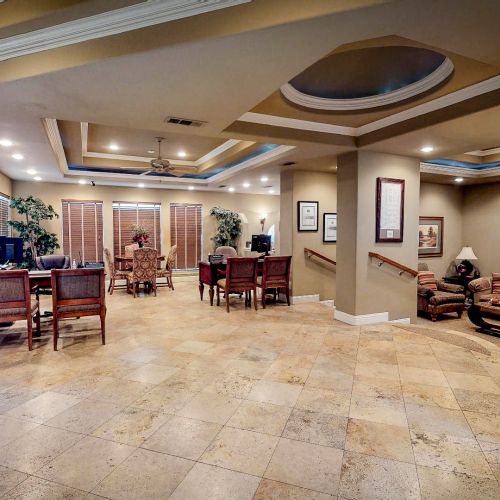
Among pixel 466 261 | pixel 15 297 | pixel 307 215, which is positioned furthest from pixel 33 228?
pixel 466 261

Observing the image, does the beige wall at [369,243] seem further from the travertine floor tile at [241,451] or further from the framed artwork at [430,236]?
the travertine floor tile at [241,451]

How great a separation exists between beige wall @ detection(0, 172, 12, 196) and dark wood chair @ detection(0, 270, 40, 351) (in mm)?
4345

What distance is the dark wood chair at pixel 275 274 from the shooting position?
19.4 ft

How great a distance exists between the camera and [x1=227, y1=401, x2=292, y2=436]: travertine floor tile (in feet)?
7.81

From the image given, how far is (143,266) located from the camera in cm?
699

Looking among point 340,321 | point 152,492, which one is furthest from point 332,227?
point 152,492

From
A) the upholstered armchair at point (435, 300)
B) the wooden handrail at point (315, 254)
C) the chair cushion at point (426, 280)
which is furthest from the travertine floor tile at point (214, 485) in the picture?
the chair cushion at point (426, 280)

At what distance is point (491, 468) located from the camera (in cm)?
198

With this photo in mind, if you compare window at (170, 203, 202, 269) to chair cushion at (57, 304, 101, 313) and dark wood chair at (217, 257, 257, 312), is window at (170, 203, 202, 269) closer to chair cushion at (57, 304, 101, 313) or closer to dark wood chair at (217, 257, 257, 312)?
dark wood chair at (217, 257, 257, 312)

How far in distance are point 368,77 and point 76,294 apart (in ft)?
13.3

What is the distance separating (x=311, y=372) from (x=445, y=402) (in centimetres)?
113

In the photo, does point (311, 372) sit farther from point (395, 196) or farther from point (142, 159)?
point (142, 159)

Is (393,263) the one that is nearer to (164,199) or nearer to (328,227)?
(328,227)

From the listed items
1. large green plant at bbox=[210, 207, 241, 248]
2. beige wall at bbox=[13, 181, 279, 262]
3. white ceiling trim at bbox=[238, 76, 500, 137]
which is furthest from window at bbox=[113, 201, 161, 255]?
white ceiling trim at bbox=[238, 76, 500, 137]
